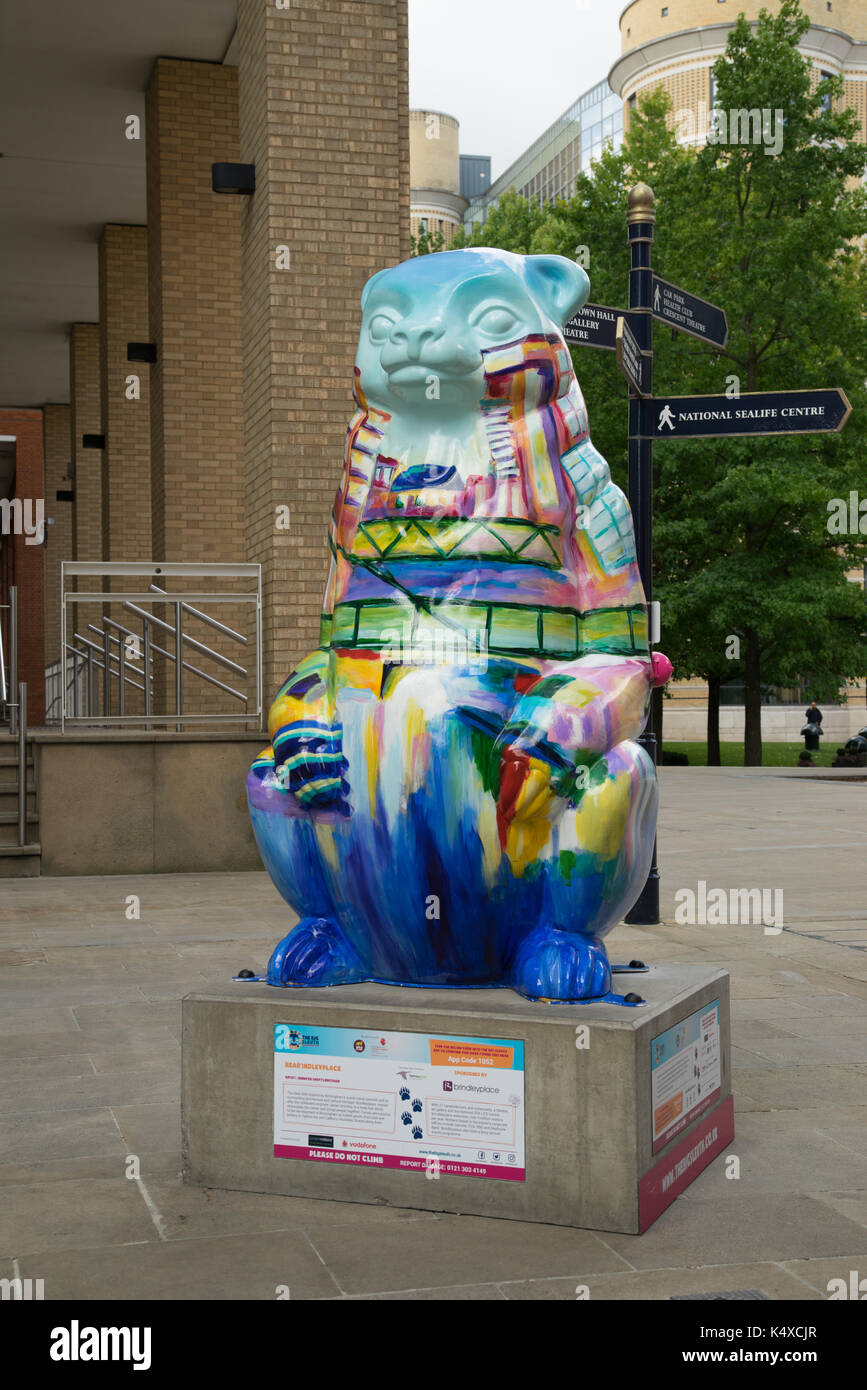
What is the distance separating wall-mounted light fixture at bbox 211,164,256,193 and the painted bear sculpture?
6685mm

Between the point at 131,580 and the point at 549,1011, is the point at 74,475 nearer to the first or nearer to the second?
the point at 131,580

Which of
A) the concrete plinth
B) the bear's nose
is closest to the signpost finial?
the bear's nose

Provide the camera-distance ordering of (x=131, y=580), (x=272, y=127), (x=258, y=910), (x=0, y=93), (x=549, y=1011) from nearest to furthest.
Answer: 1. (x=549, y=1011)
2. (x=258, y=910)
3. (x=272, y=127)
4. (x=0, y=93)
5. (x=131, y=580)

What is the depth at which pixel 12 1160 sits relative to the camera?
147 inches

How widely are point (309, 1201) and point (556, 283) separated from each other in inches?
97.5

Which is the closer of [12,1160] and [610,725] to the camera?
[610,725]

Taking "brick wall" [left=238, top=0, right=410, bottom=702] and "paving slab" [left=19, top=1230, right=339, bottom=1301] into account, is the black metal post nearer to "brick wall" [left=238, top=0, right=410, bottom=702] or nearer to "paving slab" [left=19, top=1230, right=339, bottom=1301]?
"brick wall" [left=238, top=0, right=410, bottom=702]

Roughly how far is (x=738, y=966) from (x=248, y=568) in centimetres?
474

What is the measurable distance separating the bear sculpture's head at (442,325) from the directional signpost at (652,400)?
2912 mm

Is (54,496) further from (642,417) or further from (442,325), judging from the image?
(442,325)

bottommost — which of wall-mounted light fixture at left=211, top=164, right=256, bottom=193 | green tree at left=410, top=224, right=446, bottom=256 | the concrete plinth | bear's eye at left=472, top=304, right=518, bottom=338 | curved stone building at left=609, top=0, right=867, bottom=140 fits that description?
the concrete plinth

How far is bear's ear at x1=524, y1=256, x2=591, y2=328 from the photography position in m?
3.66

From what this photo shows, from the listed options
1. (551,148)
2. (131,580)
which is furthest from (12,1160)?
(551,148)
